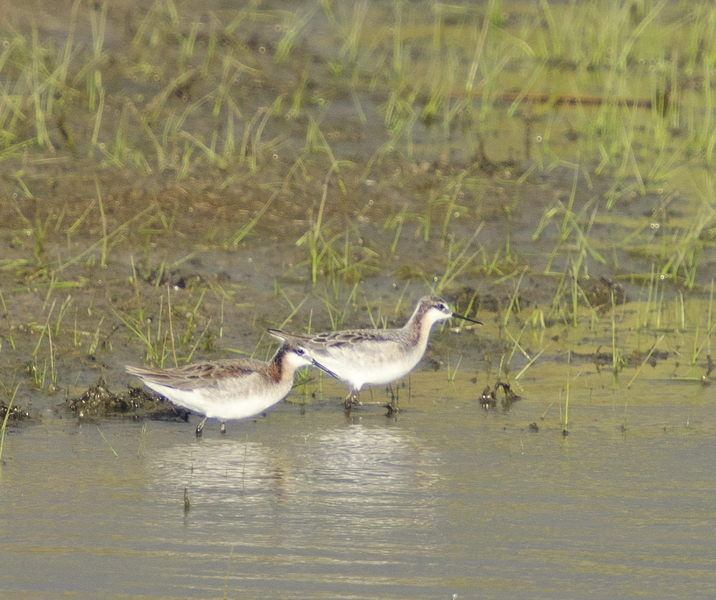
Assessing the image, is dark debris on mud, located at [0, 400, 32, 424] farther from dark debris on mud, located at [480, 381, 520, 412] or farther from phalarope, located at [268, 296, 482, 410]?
dark debris on mud, located at [480, 381, 520, 412]

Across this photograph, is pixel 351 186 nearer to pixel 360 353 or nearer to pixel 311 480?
pixel 360 353

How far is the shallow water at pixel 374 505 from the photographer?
5.36 metres

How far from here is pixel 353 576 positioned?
539cm

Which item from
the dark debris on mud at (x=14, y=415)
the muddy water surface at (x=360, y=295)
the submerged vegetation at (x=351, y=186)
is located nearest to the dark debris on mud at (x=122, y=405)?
the muddy water surface at (x=360, y=295)

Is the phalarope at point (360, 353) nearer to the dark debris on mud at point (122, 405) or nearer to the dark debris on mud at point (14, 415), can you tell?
the dark debris on mud at point (122, 405)

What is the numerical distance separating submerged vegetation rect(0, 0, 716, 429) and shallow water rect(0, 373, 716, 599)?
1.06m

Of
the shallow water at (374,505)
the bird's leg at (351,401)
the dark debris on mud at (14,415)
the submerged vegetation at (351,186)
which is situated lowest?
the shallow water at (374,505)

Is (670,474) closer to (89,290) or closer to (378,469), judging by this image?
(378,469)

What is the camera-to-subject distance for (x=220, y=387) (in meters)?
7.43

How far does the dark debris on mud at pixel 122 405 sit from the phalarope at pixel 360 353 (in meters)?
0.78

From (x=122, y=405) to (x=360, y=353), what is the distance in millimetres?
1476

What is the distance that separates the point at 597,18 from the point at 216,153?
7290mm

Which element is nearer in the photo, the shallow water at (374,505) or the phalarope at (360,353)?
the shallow water at (374,505)

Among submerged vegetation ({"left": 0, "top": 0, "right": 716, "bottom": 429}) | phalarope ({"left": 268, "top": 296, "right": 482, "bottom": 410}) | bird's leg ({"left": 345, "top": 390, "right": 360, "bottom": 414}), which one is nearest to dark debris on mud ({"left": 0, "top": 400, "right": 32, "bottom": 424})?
submerged vegetation ({"left": 0, "top": 0, "right": 716, "bottom": 429})
